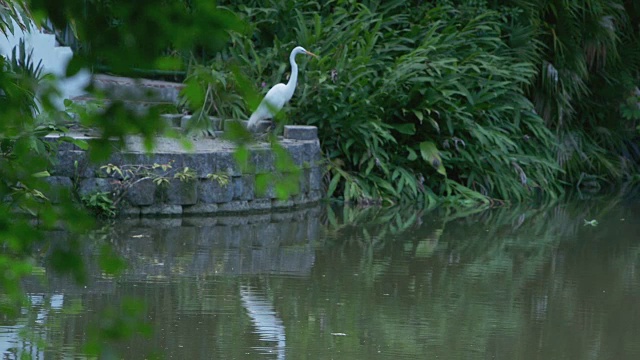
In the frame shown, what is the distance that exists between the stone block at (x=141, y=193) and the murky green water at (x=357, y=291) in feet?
0.82

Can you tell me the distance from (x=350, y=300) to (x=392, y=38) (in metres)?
6.86

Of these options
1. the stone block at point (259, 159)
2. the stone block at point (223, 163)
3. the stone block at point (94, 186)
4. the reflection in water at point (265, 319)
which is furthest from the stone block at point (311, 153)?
the stone block at point (259, 159)

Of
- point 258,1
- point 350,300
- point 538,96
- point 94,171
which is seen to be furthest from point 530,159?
point 350,300

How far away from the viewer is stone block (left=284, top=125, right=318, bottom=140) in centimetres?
1095

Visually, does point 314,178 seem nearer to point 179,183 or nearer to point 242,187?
point 242,187

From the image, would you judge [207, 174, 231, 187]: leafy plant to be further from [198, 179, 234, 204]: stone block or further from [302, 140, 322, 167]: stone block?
[302, 140, 322, 167]: stone block

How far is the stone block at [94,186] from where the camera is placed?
933 cm

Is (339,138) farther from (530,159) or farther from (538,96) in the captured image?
(538,96)

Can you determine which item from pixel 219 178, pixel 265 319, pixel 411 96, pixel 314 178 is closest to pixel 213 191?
pixel 219 178

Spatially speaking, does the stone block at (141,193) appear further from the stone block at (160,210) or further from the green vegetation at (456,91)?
the green vegetation at (456,91)

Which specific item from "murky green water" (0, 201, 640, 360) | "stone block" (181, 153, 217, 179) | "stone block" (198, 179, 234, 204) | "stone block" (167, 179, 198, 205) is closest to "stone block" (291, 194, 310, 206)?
"murky green water" (0, 201, 640, 360)

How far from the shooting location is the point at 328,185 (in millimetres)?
11680

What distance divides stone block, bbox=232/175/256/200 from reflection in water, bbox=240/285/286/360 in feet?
10.0

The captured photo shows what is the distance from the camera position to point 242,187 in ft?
33.3
